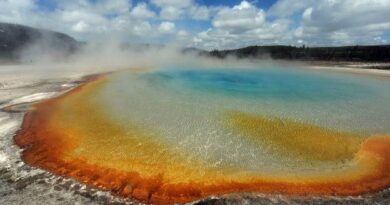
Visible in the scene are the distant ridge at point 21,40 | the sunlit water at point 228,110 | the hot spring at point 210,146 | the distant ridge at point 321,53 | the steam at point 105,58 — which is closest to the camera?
the hot spring at point 210,146

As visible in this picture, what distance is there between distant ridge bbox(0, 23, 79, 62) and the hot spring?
52.4 m

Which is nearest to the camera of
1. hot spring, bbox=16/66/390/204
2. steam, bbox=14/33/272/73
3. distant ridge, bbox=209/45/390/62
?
hot spring, bbox=16/66/390/204

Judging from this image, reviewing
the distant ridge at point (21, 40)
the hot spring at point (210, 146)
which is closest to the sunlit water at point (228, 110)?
the hot spring at point (210, 146)

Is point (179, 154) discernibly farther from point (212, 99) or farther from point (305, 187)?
point (212, 99)

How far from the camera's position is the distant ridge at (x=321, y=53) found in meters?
59.6

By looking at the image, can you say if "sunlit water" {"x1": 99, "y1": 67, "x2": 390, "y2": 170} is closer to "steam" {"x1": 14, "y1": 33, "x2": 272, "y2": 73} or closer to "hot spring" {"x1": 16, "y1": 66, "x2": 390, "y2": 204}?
"hot spring" {"x1": 16, "y1": 66, "x2": 390, "y2": 204}

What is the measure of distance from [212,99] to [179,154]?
9784 millimetres

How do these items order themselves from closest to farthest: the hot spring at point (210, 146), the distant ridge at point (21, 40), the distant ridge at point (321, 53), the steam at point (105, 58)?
1. the hot spring at point (210, 146)
2. the steam at point (105, 58)
3. the distant ridge at point (321, 53)
4. the distant ridge at point (21, 40)

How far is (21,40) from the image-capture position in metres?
71.8

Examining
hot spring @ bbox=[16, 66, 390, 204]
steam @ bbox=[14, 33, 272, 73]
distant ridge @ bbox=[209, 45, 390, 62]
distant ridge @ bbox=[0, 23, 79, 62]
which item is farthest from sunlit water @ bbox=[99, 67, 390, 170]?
distant ridge @ bbox=[0, 23, 79, 62]

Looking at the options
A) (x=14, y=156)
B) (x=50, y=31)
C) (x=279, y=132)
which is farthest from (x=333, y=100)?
(x=50, y=31)

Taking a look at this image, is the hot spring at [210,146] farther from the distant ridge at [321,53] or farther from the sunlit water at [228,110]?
the distant ridge at [321,53]

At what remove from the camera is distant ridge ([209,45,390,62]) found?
59.6 meters

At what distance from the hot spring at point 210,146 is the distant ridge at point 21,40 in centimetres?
5235
